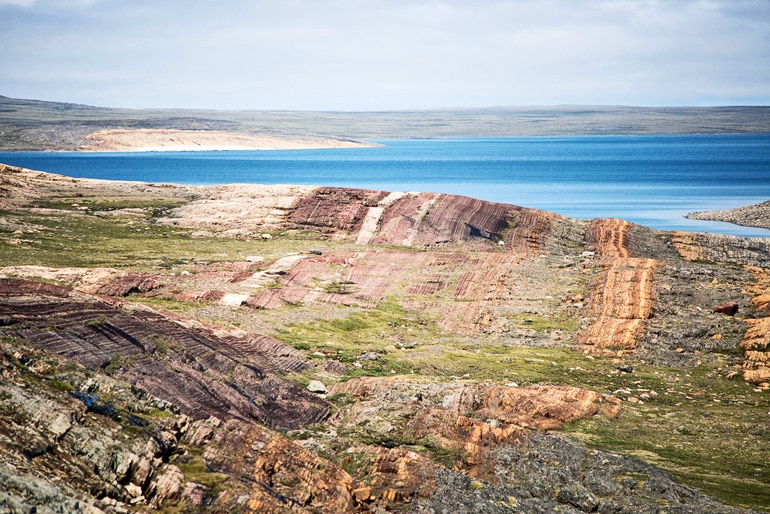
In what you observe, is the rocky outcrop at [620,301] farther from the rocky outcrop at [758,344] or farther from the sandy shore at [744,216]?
the sandy shore at [744,216]

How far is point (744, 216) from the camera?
99.2m

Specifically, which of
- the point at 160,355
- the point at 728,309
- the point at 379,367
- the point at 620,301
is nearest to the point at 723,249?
the point at 728,309

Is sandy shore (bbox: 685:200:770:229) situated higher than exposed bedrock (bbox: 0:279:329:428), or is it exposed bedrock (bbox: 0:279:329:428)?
exposed bedrock (bbox: 0:279:329:428)

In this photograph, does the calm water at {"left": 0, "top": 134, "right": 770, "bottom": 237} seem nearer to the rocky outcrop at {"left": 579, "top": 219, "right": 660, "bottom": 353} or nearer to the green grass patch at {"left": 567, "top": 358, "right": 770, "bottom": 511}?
the rocky outcrop at {"left": 579, "top": 219, "right": 660, "bottom": 353}

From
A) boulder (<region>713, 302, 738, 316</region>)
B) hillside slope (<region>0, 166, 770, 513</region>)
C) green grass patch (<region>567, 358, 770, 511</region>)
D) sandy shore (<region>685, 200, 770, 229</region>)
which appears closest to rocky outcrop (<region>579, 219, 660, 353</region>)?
hillside slope (<region>0, 166, 770, 513</region>)

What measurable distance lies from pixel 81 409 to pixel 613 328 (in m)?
34.4

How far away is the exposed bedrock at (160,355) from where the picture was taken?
84.7 ft

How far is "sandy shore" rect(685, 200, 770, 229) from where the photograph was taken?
95938 millimetres

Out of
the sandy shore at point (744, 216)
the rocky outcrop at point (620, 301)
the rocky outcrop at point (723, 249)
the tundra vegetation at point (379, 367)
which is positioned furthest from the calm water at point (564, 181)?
the tundra vegetation at point (379, 367)

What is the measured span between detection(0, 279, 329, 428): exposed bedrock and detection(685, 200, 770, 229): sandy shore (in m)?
83.6

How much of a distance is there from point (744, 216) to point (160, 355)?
93.2 metres

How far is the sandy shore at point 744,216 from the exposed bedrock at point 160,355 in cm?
8362

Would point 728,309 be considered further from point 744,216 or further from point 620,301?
point 744,216

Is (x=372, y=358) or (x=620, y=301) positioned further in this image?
(x=620, y=301)
